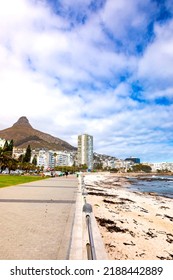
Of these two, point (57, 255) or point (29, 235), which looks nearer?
point (57, 255)

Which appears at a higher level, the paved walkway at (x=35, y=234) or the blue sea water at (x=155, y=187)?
the paved walkway at (x=35, y=234)

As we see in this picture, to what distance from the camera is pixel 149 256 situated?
6.64m

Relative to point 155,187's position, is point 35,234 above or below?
above

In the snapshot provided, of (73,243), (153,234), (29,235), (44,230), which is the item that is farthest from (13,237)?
(153,234)

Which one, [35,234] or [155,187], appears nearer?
[35,234]

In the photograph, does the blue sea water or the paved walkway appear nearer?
the paved walkway

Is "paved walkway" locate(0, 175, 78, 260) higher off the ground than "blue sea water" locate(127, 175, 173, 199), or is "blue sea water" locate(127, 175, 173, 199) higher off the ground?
"paved walkway" locate(0, 175, 78, 260)

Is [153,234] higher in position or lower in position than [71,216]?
lower

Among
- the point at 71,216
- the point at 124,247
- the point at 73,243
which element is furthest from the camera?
the point at 71,216

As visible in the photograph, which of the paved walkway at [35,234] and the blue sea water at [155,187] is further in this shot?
the blue sea water at [155,187]

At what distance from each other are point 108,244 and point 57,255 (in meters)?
2.59
